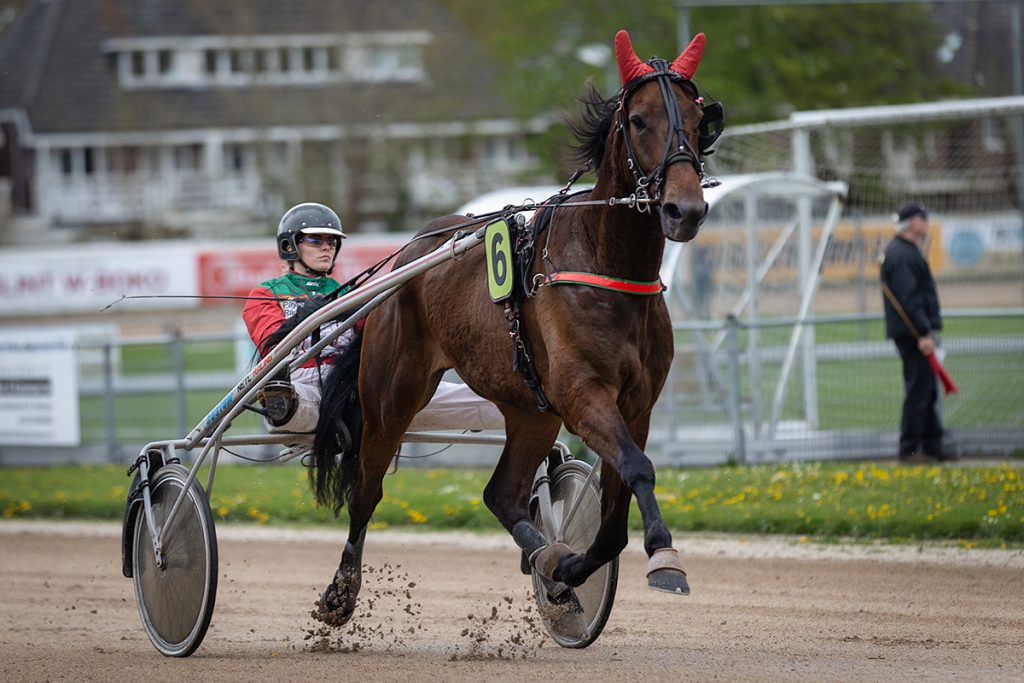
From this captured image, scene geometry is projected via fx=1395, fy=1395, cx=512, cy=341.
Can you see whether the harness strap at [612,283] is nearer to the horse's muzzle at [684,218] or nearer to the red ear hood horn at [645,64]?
the horse's muzzle at [684,218]

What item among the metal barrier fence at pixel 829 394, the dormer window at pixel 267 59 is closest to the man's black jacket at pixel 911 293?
the metal barrier fence at pixel 829 394

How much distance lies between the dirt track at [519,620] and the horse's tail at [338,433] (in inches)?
26.0

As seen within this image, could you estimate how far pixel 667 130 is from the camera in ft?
14.9

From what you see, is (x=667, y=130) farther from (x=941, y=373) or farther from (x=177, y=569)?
(x=941, y=373)

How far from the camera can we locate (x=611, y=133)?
193 inches

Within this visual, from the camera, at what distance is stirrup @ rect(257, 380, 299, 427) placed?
5867 mm

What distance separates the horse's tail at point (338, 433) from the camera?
20.1 feet

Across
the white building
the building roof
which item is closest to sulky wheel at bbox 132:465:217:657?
the white building

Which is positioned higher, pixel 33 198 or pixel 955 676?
pixel 33 198

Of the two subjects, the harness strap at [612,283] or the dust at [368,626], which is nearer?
the harness strap at [612,283]

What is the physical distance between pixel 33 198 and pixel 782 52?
86.1 ft

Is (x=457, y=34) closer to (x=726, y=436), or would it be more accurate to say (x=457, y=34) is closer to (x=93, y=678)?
(x=726, y=436)

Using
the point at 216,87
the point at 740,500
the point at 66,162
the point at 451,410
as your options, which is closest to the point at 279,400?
the point at 451,410

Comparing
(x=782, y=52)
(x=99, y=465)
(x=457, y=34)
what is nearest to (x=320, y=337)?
(x=99, y=465)
